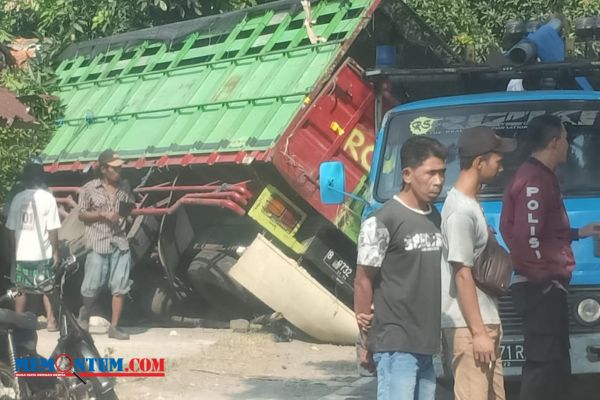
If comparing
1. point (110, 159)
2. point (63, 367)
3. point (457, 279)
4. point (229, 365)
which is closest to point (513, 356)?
point (457, 279)

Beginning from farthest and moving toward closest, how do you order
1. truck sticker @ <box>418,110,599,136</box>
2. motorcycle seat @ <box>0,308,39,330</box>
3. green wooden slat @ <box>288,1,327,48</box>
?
green wooden slat @ <box>288,1,327,48</box> → truck sticker @ <box>418,110,599,136</box> → motorcycle seat @ <box>0,308,39,330</box>

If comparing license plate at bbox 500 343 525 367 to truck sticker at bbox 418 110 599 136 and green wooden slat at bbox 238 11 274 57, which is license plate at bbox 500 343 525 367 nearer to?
truck sticker at bbox 418 110 599 136

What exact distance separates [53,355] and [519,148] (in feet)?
11.1

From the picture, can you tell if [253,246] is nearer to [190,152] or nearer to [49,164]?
[190,152]

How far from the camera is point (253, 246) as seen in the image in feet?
33.9

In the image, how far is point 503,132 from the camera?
802 centimetres

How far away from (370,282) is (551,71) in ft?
13.4

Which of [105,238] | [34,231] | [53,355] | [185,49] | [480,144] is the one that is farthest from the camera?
[185,49]

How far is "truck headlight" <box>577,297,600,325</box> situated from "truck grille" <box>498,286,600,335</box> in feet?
0.08

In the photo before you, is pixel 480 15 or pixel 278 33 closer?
pixel 278 33

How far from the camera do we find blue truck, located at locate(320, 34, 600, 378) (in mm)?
6973

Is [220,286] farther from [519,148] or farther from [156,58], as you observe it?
[519,148]

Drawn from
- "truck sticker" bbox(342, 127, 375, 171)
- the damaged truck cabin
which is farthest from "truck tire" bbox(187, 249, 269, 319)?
"truck sticker" bbox(342, 127, 375, 171)

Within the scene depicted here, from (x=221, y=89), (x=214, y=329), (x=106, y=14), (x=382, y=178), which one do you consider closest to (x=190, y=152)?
(x=221, y=89)
